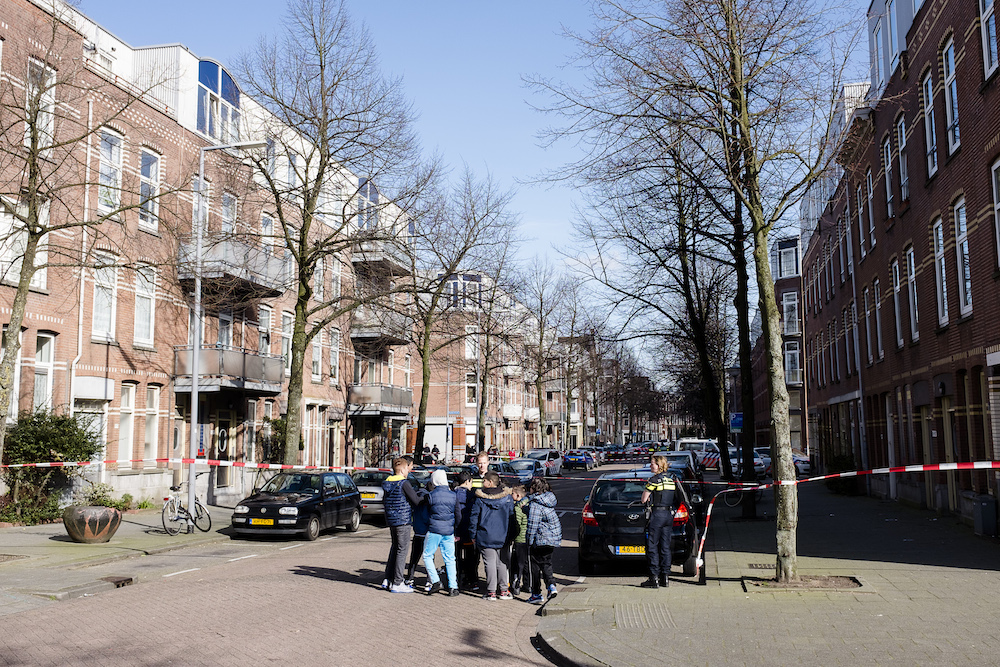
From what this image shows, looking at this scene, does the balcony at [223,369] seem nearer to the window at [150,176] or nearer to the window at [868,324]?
the window at [150,176]

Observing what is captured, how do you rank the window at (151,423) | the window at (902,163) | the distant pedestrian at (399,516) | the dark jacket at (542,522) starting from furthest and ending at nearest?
the window at (151,423) < the window at (902,163) < the distant pedestrian at (399,516) < the dark jacket at (542,522)

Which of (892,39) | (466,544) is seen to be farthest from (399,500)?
(892,39)

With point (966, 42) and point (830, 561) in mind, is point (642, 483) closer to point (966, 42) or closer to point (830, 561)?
point (830, 561)

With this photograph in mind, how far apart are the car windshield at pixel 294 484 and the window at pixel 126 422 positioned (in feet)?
22.4

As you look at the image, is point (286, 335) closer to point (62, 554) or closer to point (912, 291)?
point (62, 554)

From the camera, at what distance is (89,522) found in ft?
50.3

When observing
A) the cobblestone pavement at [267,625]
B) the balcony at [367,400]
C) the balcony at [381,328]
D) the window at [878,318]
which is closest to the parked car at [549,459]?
the balcony at [367,400]

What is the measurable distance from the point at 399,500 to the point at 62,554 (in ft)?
21.9

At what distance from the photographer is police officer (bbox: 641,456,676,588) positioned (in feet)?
36.2

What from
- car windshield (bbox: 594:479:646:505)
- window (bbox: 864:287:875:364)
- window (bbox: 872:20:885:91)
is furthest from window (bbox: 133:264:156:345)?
window (bbox: 864:287:875:364)

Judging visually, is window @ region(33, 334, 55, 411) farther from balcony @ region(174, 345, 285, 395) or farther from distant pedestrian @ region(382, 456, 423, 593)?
distant pedestrian @ region(382, 456, 423, 593)

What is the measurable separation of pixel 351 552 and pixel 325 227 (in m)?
22.8

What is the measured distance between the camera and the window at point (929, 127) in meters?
18.9

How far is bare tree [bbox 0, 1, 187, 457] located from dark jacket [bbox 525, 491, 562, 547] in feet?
28.7
